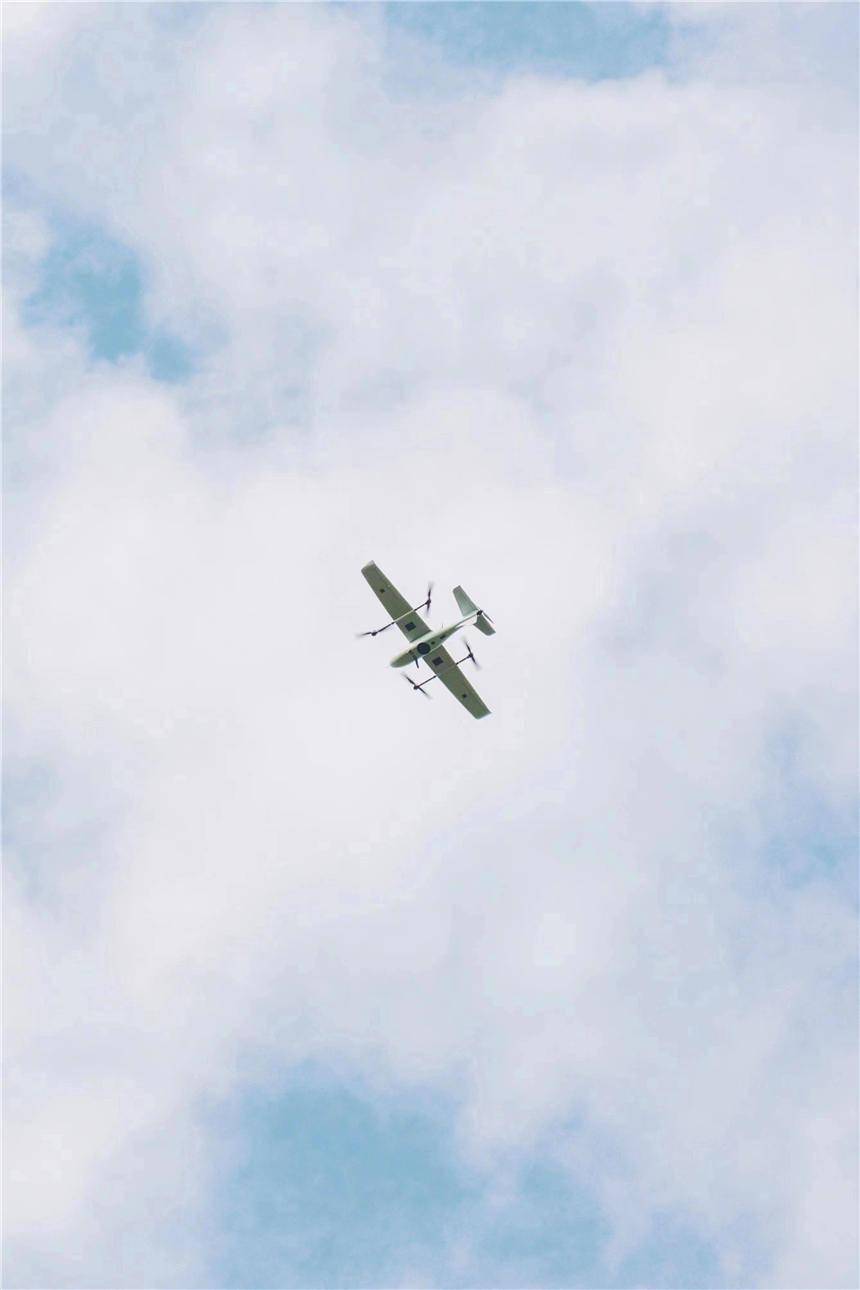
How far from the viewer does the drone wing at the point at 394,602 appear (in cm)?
15038

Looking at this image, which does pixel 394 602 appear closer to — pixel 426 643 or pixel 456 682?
pixel 426 643

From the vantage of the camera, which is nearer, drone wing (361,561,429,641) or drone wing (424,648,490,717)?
drone wing (361,561,429,641)

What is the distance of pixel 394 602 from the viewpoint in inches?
5950

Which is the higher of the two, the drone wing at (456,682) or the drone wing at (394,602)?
the drone wing at (394,602)

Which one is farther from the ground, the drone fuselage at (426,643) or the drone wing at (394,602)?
the drone wing at (394,602)

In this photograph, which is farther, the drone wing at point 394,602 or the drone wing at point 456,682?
the drone wing at point 456,682

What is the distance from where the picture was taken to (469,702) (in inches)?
6235

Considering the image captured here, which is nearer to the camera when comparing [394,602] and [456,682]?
[394,602]

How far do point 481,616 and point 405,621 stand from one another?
6.35m

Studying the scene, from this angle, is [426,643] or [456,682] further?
[456,682]

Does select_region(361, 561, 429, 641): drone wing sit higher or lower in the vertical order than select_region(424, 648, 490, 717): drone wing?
higher

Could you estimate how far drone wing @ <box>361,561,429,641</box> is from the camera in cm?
15038

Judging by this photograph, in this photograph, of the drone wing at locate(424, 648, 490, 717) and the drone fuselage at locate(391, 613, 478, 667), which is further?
the drone wing at locate(424, 648, 490, 717)

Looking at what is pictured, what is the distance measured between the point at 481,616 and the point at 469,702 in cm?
1142
